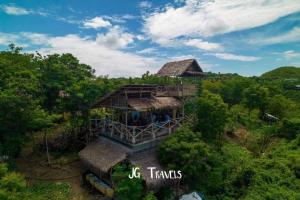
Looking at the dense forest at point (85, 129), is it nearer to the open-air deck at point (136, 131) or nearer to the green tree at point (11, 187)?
the green tree at point (11, 187)

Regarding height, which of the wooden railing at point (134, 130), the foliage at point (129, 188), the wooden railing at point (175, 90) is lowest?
the foliage at point (129, 188)

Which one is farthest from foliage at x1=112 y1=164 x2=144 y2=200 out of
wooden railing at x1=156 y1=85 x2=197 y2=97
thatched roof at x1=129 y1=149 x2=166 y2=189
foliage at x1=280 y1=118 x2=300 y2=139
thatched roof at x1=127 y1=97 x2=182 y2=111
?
foliage at x1=280 y1=118 x2=300 y2=139

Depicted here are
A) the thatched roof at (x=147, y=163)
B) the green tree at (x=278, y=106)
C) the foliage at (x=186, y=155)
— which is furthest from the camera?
the green tree at (x=278, y=106)

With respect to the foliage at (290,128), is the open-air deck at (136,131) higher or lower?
higher

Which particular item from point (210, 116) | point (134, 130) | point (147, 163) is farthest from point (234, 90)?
point (147, 163)

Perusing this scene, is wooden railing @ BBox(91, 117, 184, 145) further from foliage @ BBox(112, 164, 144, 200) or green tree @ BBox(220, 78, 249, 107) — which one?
green tree @ BBox(220, 78, 249, 107)

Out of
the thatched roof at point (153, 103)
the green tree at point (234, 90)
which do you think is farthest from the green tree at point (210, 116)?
the green tree at point (234, 90)

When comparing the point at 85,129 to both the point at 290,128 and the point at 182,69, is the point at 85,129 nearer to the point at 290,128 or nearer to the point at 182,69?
the point at 182,69
